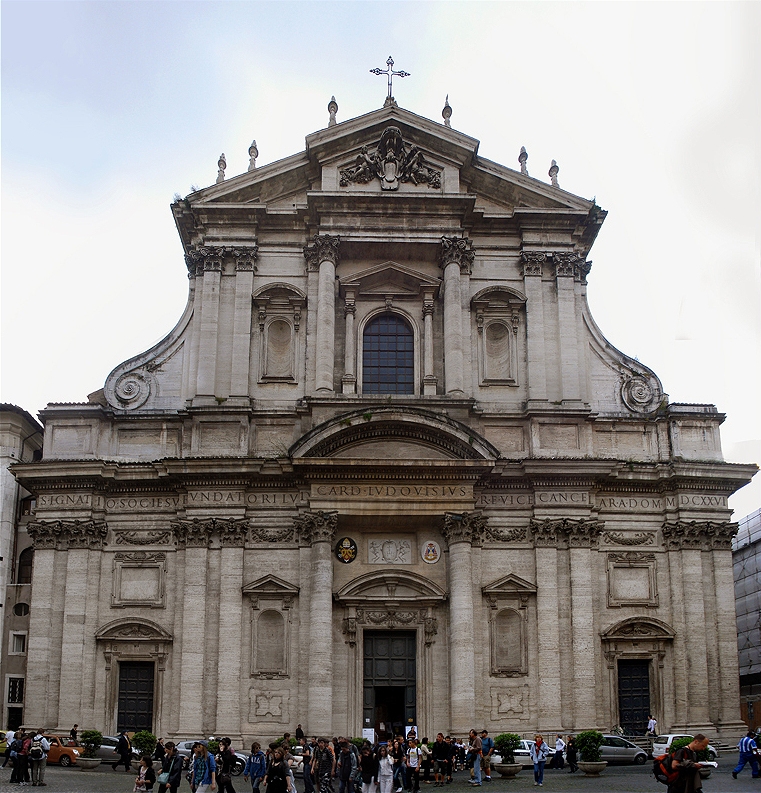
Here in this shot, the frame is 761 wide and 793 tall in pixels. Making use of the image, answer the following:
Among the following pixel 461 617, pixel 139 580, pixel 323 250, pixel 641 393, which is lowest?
pixel 461 617

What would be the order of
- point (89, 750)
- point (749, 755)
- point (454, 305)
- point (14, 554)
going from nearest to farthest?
point (749, 755), point (89, 750), point (454, 305), point (14, 554)

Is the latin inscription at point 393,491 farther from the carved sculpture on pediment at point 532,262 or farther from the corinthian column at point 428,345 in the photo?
the carved sculpture on pediment at point 532,262

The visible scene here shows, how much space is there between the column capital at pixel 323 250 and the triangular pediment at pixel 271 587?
9895 millimetres

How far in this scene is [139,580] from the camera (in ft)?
105

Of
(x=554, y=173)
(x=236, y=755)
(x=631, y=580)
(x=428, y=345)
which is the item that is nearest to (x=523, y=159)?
(x=554, y=173)

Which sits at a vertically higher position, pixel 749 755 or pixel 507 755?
pixel 749 755

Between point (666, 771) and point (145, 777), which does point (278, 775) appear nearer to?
point (145, 777)

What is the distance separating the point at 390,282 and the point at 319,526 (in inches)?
336

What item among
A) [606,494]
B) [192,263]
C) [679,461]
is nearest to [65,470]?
[192,263]

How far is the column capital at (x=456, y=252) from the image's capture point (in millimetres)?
34062

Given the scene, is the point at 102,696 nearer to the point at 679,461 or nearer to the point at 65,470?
the point at 65,470

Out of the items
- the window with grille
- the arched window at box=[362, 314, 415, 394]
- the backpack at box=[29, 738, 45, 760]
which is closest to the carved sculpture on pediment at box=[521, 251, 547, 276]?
the arched window at box=[362, 314, 415, 394]

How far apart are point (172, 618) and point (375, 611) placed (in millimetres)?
5915

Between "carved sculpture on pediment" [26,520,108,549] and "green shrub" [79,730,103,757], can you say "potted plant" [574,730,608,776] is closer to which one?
"green shrub" [79,730,103,757]
